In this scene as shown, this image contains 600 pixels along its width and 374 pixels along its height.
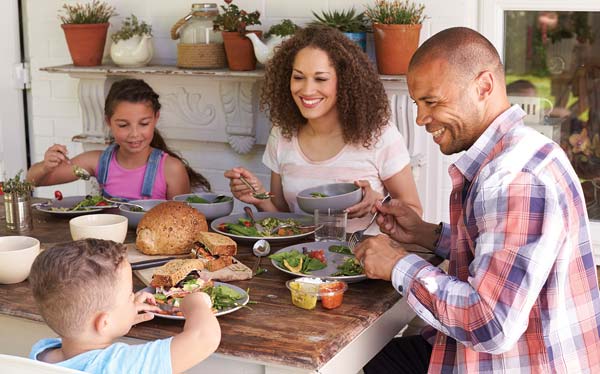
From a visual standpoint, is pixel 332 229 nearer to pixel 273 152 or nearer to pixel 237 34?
pixel 273 152

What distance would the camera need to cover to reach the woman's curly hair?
2.99 metres

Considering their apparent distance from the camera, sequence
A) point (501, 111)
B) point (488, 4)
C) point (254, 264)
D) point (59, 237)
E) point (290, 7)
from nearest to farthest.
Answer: point (501, 111), point (254, 264), point (59, 237), point (488, 4), point (290, 7)

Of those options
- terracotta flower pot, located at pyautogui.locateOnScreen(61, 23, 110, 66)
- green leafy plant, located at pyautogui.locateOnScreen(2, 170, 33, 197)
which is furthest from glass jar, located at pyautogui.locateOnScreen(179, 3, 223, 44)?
green leafy plant, located at pyautogui.locateOnScreen(2, 170, 33, 197)

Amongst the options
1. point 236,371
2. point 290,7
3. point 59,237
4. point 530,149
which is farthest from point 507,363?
point 290,7

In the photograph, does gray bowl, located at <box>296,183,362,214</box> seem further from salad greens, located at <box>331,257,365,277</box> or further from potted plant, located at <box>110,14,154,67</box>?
potted plant, located at <box>110,14,154,67</box>

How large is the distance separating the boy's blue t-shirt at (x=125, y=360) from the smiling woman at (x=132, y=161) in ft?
5.72

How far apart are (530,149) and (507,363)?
0.44 m

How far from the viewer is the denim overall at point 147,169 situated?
3.33m

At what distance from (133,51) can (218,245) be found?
1.91 meters

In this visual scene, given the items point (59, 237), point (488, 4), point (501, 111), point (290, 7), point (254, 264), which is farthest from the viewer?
point (290, 7)

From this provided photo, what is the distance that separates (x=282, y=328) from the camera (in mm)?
1755

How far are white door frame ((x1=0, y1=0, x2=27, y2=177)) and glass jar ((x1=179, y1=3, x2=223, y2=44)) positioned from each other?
1081 millimetres

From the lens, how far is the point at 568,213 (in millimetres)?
1731

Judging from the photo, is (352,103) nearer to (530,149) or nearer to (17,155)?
(530,149)
